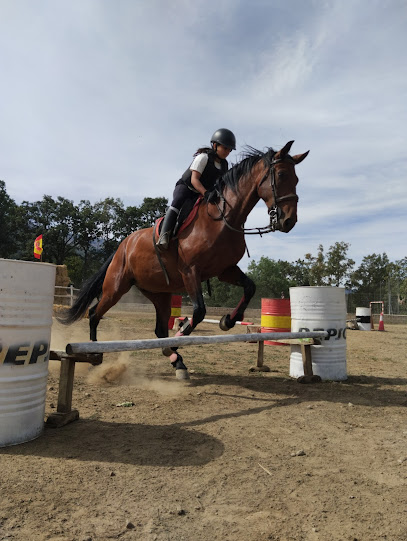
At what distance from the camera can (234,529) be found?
175 centimetres

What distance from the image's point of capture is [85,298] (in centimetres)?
615

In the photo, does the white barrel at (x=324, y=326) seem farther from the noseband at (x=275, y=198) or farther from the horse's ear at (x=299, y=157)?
the horse's ear at (x=299, y=157)

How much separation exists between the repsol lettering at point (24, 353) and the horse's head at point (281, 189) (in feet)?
8.51

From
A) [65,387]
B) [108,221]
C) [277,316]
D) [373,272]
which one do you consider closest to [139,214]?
[108,221]

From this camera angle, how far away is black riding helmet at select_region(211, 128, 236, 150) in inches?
196

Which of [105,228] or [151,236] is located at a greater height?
[105,228]

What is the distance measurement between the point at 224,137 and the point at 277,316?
18.0 feet

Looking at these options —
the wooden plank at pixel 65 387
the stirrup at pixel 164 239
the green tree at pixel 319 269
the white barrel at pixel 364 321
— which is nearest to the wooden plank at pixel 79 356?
the wooden plank at pixel 65 387

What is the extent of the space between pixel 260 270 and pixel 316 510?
56.3 meters

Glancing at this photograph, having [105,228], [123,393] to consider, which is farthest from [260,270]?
[123,393]

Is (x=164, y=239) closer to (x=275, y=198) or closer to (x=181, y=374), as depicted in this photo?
(x=275, y=198)

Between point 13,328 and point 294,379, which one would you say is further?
point 294,379

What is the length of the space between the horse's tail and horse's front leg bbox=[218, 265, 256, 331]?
2108 millimetres

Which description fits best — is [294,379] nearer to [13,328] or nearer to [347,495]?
[347,495]
